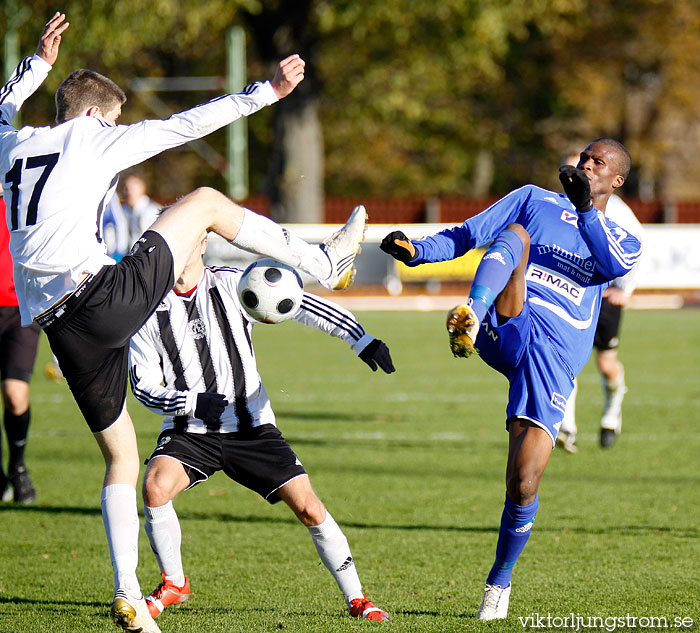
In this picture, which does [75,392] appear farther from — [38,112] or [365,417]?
[38,112]

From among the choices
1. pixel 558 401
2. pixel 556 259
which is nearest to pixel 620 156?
pixel 556 259

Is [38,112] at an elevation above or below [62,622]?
above

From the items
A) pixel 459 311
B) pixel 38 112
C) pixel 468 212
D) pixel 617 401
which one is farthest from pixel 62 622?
pixel 38 112

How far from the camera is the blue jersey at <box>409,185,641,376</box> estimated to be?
520 cm

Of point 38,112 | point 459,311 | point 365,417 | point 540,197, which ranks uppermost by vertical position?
point 38,112

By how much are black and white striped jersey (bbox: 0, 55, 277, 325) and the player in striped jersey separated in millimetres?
683

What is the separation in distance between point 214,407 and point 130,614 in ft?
3.31

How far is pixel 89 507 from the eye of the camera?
7648mm

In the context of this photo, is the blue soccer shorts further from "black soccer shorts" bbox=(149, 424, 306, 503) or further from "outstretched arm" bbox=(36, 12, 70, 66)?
"outstretched arm" bbox=(36, 12, 70, 66)

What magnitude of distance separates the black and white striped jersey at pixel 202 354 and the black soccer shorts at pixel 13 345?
2.80 meters

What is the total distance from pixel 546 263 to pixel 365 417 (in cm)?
634

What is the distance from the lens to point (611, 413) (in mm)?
9750

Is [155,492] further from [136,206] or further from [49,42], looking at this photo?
[136,206]

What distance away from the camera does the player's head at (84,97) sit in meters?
4.55
